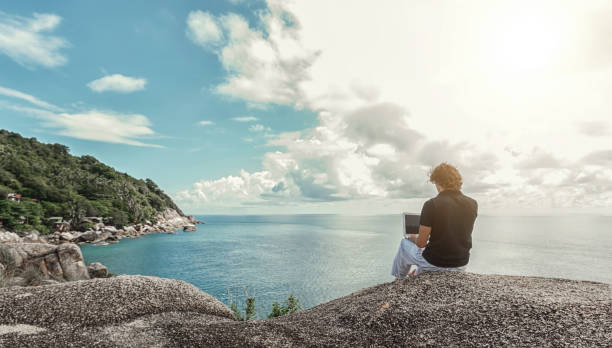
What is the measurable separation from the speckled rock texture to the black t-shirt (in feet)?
1.93

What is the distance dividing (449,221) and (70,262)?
19136 millimetres

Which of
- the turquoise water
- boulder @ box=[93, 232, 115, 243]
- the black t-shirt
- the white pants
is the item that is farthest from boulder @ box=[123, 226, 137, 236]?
the black t-shirt

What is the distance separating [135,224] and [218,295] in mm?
59630

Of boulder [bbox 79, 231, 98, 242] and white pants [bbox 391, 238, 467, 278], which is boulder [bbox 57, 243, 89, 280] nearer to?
white pants [bbox 391, 238, 467, 278]

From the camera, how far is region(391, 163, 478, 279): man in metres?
4.93

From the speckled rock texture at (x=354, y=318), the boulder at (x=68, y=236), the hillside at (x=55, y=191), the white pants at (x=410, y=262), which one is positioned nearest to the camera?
the speckled rock texture at (x=354, y=318)

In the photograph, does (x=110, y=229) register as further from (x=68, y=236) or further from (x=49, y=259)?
(x=49, y=259)

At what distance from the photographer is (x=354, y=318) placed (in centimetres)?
464

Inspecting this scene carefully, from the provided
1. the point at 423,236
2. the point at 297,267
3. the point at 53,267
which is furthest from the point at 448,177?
the point at 297,267

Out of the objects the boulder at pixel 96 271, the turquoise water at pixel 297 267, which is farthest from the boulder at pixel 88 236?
the boulder at pixel 96 271

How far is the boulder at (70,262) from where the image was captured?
1541 centimetres

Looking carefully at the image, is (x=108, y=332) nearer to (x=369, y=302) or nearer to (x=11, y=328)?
(x=11, y=328)

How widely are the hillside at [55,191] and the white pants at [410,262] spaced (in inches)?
2476

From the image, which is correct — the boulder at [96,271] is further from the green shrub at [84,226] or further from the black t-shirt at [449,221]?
the green shrub at [84,226]
